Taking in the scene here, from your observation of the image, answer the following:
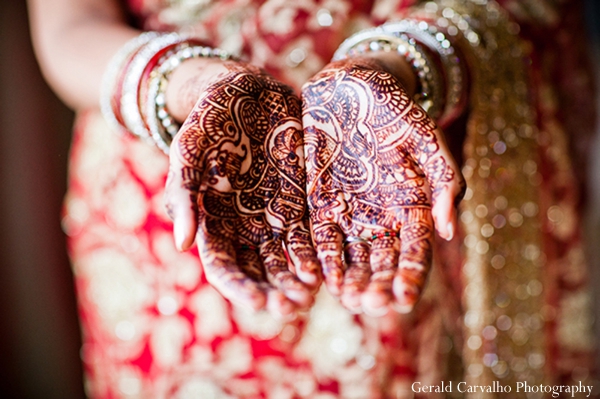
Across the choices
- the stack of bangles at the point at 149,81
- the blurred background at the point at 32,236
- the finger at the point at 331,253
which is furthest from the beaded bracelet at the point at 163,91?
the blurred background at the point at 32,236

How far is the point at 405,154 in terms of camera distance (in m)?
0.41

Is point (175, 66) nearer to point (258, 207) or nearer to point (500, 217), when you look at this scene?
point (258, 207)

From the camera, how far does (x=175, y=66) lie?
20.6 inches

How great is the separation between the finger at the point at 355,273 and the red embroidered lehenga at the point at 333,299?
251mm

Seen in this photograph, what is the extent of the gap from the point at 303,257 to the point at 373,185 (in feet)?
0.29

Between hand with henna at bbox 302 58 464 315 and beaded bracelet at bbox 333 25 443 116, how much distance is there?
93 millimetres

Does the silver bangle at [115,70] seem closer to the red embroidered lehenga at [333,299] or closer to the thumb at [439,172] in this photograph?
the red embroidered lehenga at [333,299]

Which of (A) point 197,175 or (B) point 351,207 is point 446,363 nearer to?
(B) point 351,207

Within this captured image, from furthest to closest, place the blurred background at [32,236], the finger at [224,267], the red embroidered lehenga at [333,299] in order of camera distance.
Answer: the blurred background at [32,236] < the red embroidered lehenga at [333,299] < the finger at [224,267]

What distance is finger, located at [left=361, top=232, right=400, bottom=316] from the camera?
33cm

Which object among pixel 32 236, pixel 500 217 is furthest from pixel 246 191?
pixel 32 236

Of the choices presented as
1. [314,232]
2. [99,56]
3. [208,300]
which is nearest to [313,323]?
[208,300]

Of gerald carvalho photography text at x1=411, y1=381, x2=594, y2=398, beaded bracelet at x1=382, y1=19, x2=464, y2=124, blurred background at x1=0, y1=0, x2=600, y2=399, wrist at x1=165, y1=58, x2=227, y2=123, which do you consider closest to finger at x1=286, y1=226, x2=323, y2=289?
wrist at x1=165, y1=58, x2=227, y2=123

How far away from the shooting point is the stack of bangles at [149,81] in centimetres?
52
